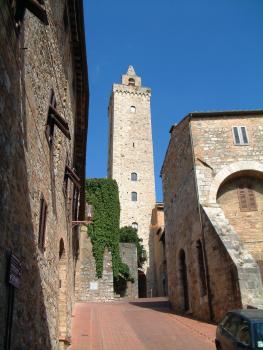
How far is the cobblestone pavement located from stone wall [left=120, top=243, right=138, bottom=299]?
14134 millimetres

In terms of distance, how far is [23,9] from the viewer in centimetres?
510

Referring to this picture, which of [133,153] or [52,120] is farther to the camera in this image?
[133,153]

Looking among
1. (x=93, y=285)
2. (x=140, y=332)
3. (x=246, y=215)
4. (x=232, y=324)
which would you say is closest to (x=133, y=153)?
(x=93, y=285)

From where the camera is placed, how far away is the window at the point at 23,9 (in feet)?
15.8

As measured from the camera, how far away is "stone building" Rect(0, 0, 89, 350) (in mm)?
4387

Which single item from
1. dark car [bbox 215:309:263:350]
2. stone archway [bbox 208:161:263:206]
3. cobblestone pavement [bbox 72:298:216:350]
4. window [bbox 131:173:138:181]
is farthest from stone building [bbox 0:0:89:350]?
window [bbox 131:173:138:181]

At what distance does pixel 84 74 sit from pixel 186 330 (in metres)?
9.44

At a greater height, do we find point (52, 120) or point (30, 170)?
point (52, 120)

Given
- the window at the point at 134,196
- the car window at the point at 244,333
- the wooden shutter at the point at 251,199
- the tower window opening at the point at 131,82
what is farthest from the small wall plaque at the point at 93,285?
the tower window opening at the point at 131,82

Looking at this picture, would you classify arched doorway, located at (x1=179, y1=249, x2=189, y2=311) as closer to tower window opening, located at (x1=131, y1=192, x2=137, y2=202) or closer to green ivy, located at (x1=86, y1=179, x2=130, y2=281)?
green ivy, located at (x1=86, y1=179, x2=130, y2=281)

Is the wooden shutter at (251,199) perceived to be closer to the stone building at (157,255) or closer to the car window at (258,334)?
the car window at (258,334)

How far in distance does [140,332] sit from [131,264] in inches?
793

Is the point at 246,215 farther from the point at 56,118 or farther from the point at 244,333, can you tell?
the point at 56,118

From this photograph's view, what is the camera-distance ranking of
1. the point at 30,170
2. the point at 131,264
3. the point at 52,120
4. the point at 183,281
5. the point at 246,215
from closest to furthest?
1. the point at 30,170
2. the point at 52,120
3. the point at 246,215
4. the point at 183,281
5. the point at 131,264
